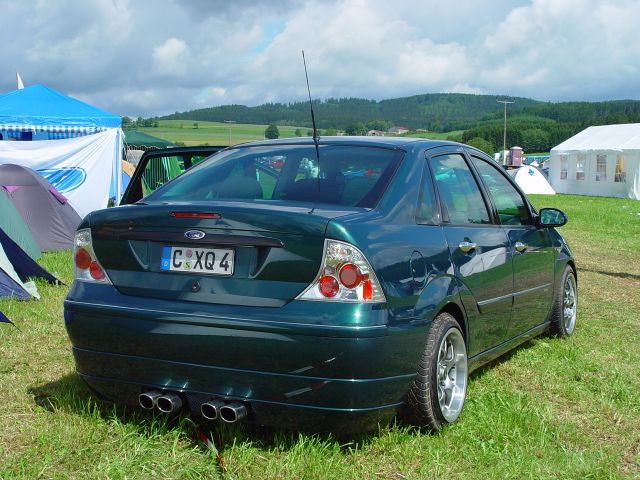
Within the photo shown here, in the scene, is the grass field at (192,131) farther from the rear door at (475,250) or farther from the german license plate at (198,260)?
the german license plate at (198,260)

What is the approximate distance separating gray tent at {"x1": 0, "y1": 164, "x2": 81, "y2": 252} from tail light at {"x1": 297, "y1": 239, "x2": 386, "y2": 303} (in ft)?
28.9

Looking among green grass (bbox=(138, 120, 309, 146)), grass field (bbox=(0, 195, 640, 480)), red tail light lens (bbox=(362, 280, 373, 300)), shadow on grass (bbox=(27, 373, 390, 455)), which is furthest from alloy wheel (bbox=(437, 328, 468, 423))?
green grass (bbox=(138, 120, 309, 146))

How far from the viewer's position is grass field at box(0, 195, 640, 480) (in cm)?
329

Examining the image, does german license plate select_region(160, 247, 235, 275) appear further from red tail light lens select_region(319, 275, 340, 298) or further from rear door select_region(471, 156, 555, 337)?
rear door select_region(471, 156, 555, 337)

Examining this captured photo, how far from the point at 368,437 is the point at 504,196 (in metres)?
2.16

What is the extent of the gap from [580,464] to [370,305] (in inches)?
47.7

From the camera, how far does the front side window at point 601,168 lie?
3728 cm

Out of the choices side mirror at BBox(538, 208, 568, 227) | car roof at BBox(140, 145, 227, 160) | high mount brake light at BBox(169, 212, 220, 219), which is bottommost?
side mirror at BBox(538, 208, 568, 227)

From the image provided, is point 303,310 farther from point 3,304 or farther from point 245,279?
point 3,304

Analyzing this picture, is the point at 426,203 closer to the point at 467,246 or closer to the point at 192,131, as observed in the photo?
the point at 467,246

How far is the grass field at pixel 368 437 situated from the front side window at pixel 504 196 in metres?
0.98

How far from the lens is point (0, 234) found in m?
7.90

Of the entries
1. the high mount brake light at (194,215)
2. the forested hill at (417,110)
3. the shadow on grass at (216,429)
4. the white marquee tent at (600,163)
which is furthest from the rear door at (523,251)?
the forested hill at (417,110)

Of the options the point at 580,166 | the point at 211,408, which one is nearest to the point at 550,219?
the point at 211,408
